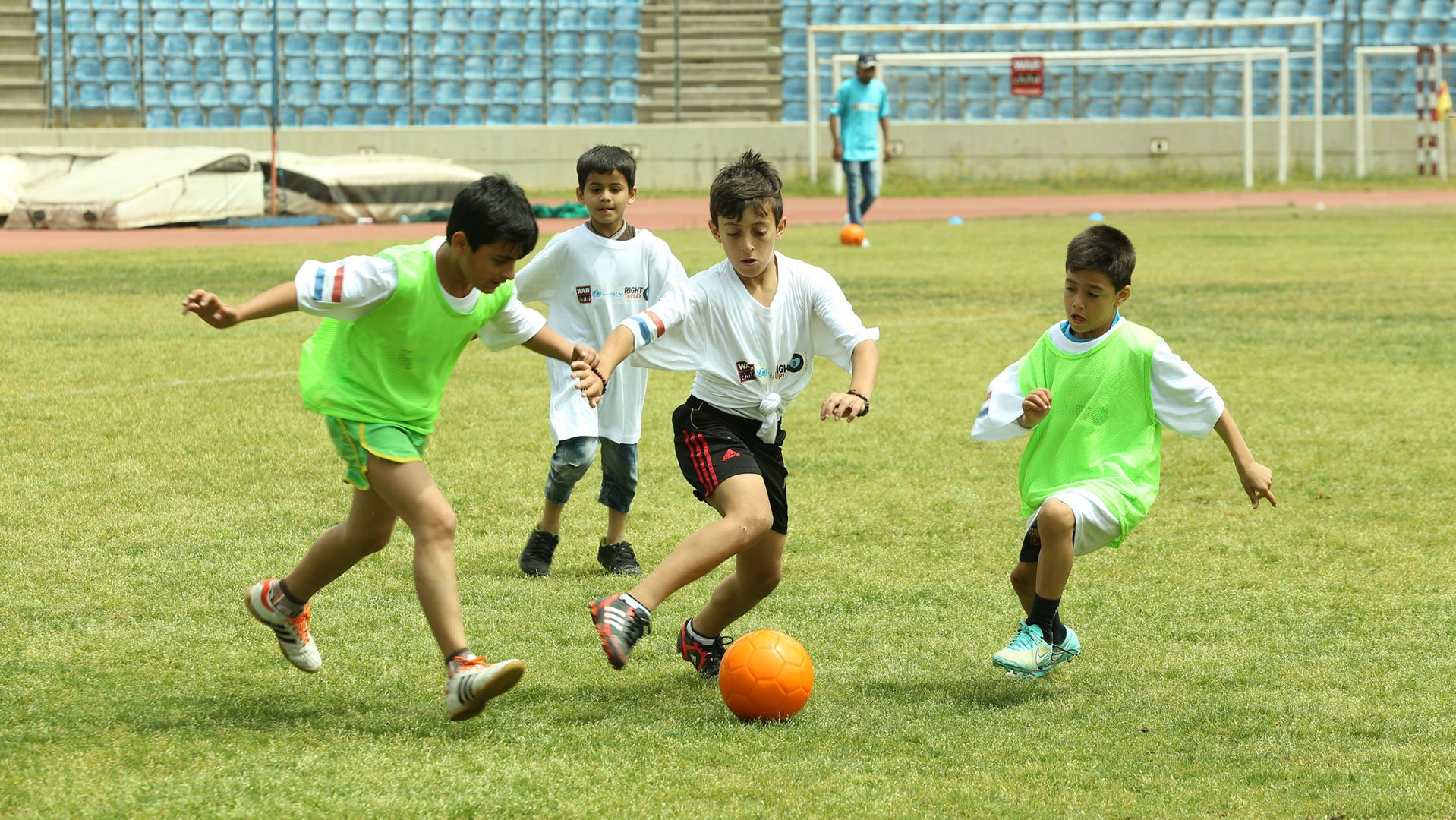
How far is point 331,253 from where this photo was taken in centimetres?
1623

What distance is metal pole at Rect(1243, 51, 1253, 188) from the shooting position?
89.2 feet

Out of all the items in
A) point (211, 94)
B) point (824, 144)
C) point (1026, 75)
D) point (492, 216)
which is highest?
point (1026, 75)

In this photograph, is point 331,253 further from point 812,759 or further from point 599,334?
point 812,759

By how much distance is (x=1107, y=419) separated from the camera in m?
4.21

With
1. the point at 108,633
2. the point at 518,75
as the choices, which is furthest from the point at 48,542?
the point at 518,75

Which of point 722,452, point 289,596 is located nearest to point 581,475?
point 722,452

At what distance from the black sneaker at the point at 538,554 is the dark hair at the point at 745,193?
168 cm

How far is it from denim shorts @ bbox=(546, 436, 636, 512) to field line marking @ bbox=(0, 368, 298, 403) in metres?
4.01

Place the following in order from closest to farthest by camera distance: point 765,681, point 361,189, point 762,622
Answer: point 765,681
point 762,622
point 361,189

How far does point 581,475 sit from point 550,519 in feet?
0.63

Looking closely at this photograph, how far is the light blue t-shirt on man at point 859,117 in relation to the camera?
18422 mm

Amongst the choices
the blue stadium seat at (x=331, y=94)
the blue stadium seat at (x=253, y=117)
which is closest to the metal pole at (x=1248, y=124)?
the blue stadium seat at (x=331, y=94)

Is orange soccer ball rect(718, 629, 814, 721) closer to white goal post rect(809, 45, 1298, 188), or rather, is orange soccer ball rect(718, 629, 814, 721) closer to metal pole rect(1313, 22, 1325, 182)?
white goal post rect(809, 45, 1298, 188)

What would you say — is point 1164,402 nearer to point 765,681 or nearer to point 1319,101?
point 765,681
